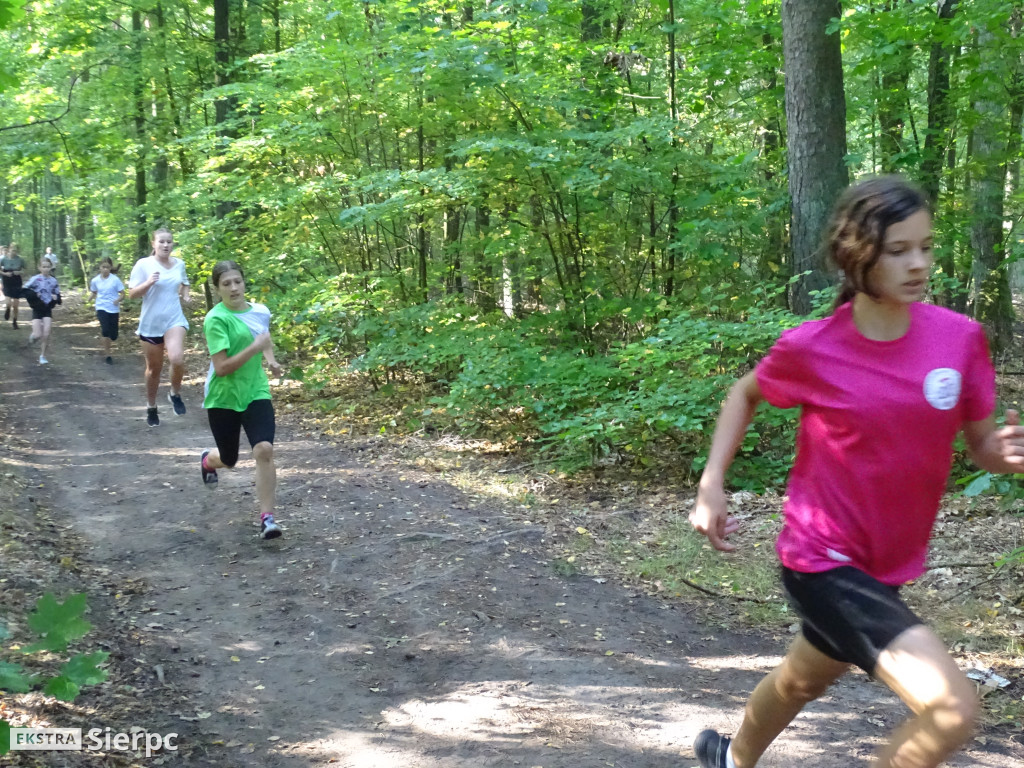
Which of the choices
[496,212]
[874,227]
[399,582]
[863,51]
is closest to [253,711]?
[399,582]

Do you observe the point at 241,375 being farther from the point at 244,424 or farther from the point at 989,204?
the point at 989,204

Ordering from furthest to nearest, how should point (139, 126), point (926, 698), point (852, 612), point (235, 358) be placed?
1. point (139, 126)
2. point (235, 358)
3. point (852, 612)
4. point (926, 698)

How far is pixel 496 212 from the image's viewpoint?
1045cm

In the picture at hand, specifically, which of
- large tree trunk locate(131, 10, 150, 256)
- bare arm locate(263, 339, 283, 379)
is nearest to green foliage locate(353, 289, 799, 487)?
bare arm locate(263, 339, 283, 379)

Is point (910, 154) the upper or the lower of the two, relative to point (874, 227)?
upper

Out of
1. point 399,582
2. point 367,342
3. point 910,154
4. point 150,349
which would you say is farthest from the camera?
point 367,342

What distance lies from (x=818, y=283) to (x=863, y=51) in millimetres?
4668

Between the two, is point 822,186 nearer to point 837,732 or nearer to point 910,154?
point 910,154

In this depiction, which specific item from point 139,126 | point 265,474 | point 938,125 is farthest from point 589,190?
point 139,126

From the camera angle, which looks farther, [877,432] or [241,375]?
[241,375]

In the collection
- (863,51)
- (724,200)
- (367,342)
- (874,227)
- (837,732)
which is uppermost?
(863,51)

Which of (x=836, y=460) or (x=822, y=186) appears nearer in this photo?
(x=836, y=460)

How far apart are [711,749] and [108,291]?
53.5 feet

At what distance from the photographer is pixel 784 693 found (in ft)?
8.54
